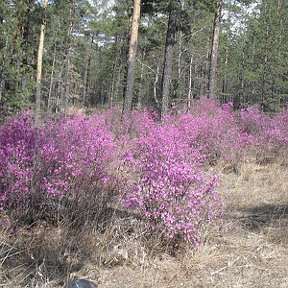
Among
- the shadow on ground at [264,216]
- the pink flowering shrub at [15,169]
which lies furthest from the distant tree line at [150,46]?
the pink flowering shrub at [15,169]

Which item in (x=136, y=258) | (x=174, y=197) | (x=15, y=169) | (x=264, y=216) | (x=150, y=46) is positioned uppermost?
(x=150, y=46)

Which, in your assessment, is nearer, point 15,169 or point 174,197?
point 174,197

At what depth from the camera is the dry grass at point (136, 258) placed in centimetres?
359

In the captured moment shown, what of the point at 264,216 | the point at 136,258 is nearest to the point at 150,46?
the point at 264,216

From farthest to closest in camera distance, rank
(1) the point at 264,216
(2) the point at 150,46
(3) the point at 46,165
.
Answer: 1. (2) the point at 150,46
2. (1) the point at 264,216
3. (3) the point at 46,165

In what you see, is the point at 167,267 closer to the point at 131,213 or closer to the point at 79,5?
the point at 131,213

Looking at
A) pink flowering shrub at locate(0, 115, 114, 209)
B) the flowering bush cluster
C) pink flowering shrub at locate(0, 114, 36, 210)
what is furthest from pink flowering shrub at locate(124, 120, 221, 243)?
pink flowering shrub at locate(0, 114, 36, 210)

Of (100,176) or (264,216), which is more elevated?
(100,176)

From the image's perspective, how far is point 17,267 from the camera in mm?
3539

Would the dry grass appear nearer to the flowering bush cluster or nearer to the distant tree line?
the flowering bush cluster

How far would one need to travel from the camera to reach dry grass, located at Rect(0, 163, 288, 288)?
359 centimetres

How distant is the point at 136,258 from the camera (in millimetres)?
3855

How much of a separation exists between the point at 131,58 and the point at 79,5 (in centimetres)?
1718

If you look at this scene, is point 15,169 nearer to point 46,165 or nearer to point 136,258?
point 46,165
